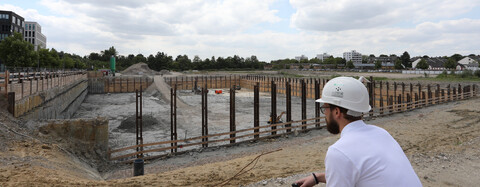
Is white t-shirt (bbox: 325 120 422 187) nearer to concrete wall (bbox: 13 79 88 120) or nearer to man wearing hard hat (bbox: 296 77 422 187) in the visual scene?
man wearing hard hat (bbox: 296 77 422 187)

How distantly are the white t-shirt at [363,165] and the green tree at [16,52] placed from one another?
156 ft

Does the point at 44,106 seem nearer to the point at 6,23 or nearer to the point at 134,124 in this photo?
the point at 134,124

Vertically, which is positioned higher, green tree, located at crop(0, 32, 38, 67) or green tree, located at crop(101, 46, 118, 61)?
green tree, located at crop(101, 46, 118, 61)

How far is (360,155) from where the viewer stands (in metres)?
1.99

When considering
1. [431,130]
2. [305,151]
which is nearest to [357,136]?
[305,151]

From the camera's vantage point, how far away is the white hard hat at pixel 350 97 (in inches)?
89.7

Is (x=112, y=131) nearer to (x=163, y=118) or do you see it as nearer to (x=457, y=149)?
(x=163, y=118)

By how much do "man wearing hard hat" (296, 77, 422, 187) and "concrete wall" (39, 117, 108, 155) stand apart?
40.2 ft

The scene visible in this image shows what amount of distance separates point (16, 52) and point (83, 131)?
3592 cm

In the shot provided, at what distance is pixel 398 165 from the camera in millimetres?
2062

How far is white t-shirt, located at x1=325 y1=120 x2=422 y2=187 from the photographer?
199 cm

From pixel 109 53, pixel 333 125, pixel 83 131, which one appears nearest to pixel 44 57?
pixel 83 131

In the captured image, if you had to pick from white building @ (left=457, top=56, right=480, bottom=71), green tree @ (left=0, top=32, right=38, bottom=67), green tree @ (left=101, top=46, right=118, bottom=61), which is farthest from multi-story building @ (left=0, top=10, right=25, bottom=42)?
white building @ (left=457, top=56, right=480, bottom=71)

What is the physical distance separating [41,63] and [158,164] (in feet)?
151
